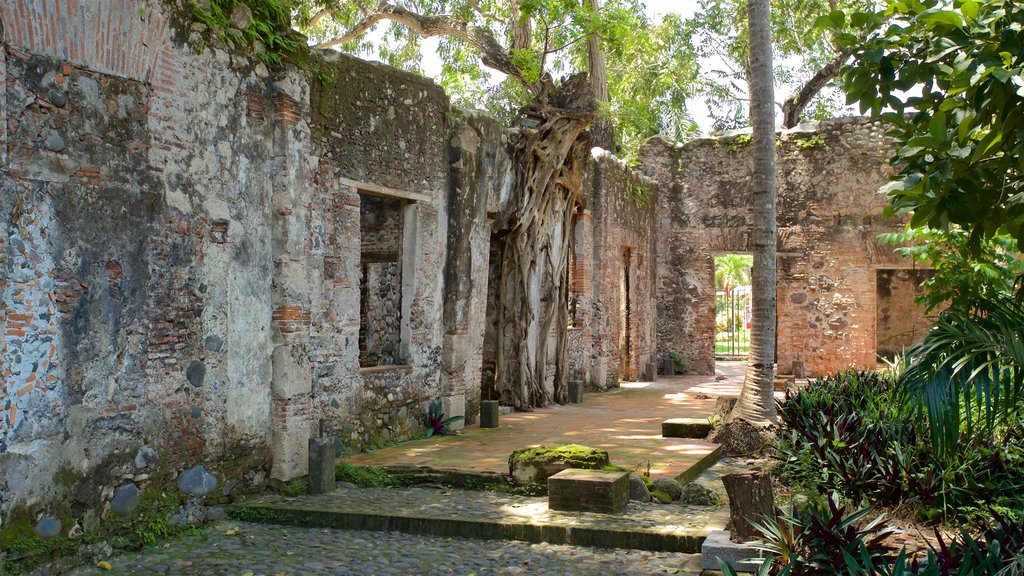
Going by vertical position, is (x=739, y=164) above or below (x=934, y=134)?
above

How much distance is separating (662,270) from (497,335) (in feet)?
25.8

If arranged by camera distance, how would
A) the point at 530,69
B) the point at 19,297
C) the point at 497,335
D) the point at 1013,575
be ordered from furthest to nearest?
the point at 530,69
the point at 497,335
the point at 19,297
the point at 1013,575

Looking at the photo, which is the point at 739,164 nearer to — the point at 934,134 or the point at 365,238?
the point at 365,238

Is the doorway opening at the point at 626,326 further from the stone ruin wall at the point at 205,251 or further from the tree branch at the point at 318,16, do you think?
the tree branch at the point at 318,16

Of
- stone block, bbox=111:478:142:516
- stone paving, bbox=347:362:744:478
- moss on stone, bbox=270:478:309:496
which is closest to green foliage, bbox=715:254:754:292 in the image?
stone paving, bbox=347:362:744:478

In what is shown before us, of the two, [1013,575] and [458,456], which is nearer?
[1013,575]

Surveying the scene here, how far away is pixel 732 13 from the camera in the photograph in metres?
24.4

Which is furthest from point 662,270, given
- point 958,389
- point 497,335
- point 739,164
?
point 958,389

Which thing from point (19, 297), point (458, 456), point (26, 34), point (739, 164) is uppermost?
point (739, 164)

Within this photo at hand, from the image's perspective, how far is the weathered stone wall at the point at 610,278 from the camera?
14.8 meters

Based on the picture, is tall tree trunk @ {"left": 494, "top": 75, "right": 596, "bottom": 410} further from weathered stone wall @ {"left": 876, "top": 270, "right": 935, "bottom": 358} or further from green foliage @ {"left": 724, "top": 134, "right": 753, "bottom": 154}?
weathered stone wall @ {"left": 876, "top": 270, "right": 935, "bottom": 358}

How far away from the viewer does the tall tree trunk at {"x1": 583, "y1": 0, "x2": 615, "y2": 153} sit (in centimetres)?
1784

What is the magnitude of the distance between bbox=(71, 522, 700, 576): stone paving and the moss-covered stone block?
1143 millimetres

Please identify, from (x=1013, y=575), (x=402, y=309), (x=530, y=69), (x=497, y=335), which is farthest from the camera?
(x=530, y=69)
